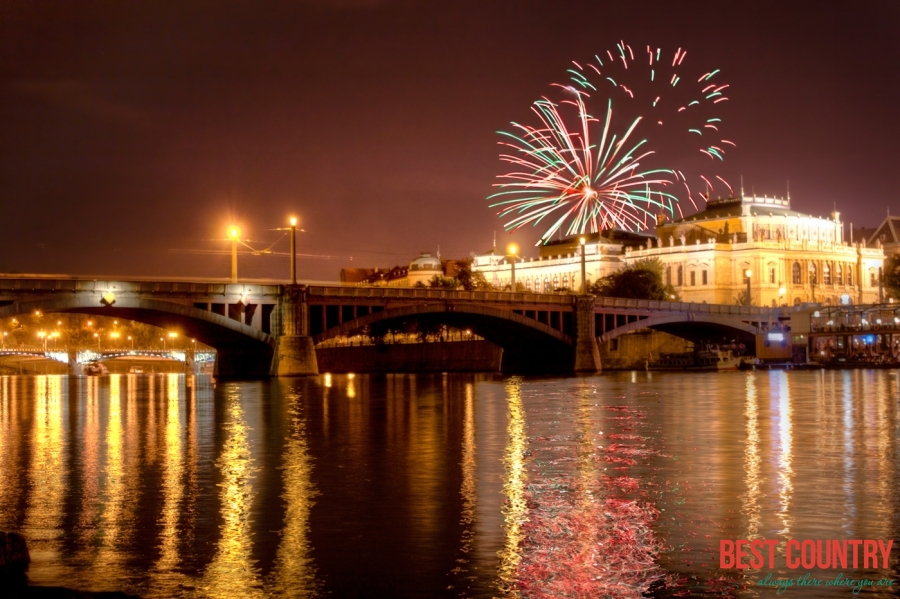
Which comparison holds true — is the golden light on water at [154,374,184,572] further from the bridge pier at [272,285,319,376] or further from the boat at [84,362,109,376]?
the boat at [84,362,109,376]

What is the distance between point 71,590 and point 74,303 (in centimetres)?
7035

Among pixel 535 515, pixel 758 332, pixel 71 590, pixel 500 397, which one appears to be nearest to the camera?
pixel 71 590

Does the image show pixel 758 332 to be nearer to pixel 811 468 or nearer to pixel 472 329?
pixel 472 329

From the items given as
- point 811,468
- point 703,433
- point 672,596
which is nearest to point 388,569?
point 672,596

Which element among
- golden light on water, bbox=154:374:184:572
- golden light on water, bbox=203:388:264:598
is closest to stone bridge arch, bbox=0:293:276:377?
golden light on water, bbox=154:374:184:572

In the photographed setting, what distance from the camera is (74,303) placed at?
275ft

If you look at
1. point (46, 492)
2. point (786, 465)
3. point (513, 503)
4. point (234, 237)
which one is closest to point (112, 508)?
point (46, 492)

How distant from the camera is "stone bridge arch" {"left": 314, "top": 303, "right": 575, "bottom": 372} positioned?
100312mm

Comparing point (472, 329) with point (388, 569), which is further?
point (472, 329)

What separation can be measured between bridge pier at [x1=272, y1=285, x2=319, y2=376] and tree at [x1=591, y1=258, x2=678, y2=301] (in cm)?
8442

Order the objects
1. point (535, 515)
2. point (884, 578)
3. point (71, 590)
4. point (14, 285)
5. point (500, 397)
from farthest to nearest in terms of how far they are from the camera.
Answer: point (14, 285)
point (500, 397)
point (535, 515)
point (884, 578)
point (71, 590)

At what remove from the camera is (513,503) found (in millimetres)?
24266

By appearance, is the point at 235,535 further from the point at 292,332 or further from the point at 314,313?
the point at 314,313

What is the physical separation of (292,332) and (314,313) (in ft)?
27.5
